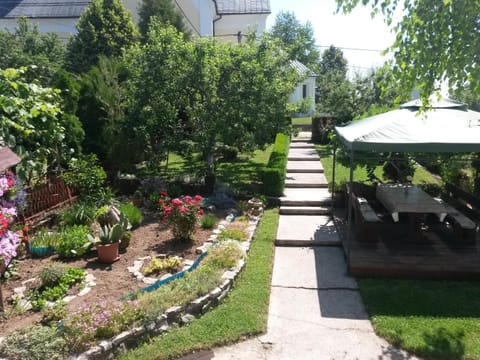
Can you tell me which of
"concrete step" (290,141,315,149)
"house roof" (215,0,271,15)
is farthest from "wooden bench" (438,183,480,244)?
"house roof" (215,0,271,15)

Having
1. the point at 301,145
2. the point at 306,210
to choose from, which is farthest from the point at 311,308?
the point at 301,145

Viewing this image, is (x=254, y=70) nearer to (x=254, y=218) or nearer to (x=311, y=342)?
(x=254, y=218)

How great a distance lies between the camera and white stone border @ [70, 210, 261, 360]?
4168mm

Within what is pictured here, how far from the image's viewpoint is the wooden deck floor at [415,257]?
612cm

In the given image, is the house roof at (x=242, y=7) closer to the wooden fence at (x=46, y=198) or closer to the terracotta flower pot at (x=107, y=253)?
the wooden fence at (x=46, y=198)

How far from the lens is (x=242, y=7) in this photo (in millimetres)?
38781

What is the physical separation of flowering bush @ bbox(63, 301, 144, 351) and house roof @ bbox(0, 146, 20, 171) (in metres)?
1.99

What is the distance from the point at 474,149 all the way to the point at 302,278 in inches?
133

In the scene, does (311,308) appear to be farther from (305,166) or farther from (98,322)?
(305,166)

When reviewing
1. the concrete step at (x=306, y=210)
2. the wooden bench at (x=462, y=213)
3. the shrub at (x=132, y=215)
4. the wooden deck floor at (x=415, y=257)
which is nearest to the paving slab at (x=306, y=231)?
the concrete step at (x=306, y=210)

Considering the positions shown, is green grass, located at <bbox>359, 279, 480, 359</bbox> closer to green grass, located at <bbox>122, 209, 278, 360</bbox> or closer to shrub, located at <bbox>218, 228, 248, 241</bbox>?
green grass, located at <bbox>122, 209, 278, 360</bbox>

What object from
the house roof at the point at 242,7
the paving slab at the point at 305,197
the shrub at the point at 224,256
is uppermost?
the house roof at the point at 242,7

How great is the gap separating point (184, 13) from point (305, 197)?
25.9 m

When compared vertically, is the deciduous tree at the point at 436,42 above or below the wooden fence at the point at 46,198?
above
